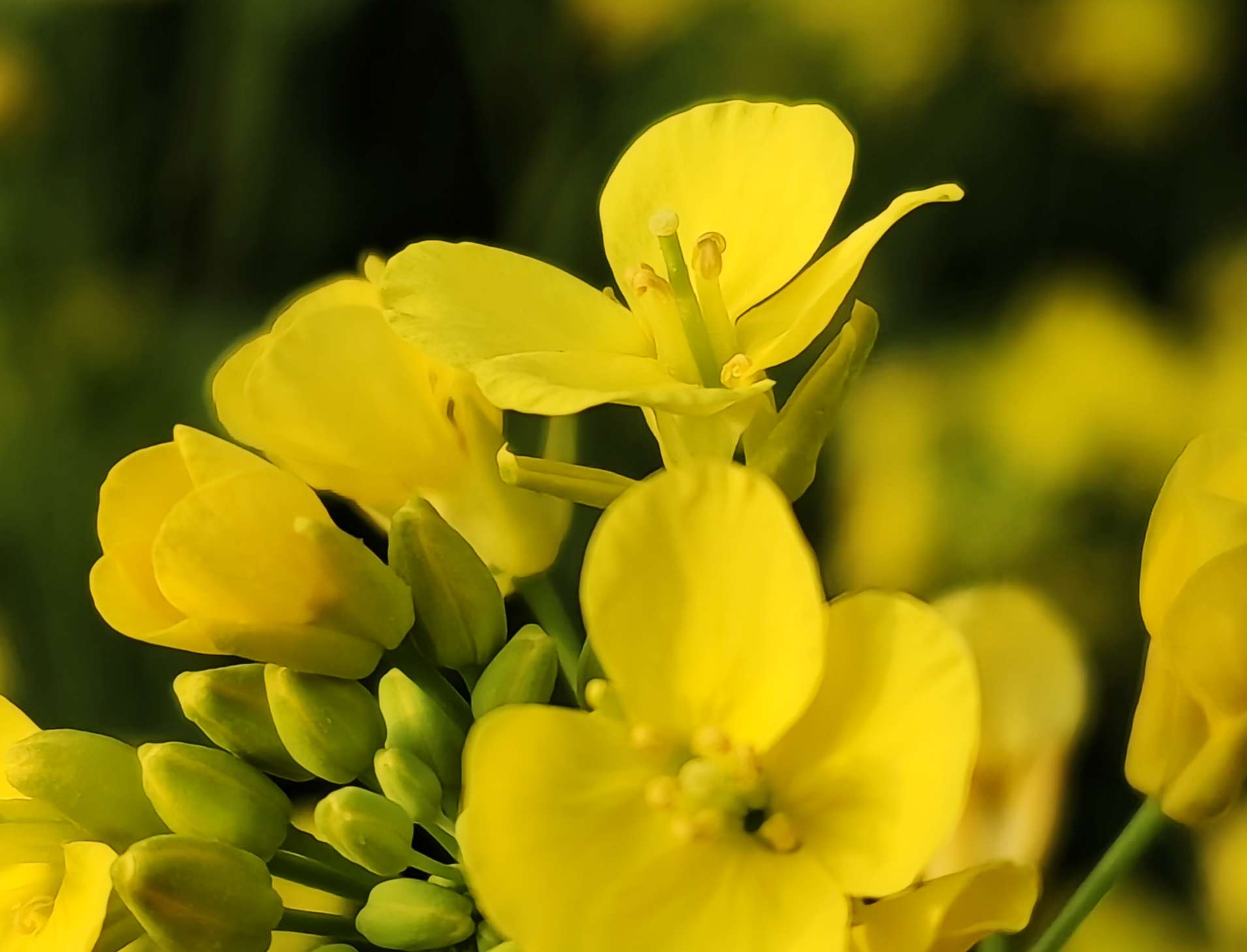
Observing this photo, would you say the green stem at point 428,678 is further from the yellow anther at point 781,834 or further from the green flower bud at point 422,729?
the yellow anther at point 781,834

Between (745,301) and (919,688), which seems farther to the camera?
(745,301)

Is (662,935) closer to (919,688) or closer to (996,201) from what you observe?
(919,688)

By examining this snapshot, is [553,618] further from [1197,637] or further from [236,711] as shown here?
[1197,637]

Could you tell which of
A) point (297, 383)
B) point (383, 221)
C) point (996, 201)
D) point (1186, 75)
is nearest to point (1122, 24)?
point (1186, 75)

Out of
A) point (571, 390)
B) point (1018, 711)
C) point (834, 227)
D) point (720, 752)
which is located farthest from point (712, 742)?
point (834, 227)

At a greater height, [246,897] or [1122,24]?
[1122,24]

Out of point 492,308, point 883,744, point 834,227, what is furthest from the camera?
point 834,227

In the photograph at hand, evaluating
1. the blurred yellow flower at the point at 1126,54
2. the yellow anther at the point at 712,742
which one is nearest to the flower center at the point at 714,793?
the yellow anther at the point at 712,742
